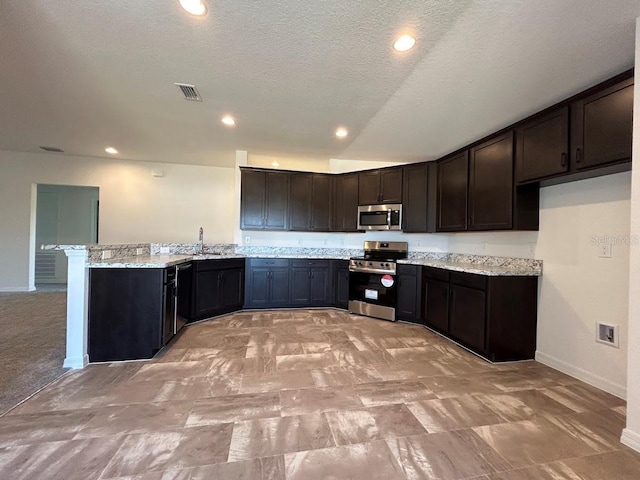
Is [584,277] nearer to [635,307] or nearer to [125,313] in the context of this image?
[635,307]

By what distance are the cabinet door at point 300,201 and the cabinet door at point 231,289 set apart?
3.82ft

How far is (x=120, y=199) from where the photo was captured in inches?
211

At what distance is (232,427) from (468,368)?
2085mm

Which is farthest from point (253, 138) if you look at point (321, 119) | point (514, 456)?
point (514, 456)

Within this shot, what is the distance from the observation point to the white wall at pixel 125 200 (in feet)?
16.6

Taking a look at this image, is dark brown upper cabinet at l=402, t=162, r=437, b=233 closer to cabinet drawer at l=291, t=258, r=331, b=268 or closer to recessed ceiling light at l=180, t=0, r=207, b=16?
cabinet drawer at l=291, t=258, r=331, b=268

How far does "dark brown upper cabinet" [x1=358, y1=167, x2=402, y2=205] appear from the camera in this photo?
4.34 meters

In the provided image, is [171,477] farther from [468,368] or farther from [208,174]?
[208,174]

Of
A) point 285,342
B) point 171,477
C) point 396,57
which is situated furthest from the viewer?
point 285,342

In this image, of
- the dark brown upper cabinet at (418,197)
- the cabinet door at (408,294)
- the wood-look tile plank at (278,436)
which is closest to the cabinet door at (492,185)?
the dark brown upper cabinet at (418,197)

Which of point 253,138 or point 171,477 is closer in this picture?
point 171,477

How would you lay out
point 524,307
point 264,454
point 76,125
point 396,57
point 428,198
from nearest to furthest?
point 264,454 < point 396,57 < point 524,307 < point 76,125 < point 428,198

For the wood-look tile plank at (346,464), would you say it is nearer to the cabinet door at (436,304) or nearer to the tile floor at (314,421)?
the tile floor at (314,421)

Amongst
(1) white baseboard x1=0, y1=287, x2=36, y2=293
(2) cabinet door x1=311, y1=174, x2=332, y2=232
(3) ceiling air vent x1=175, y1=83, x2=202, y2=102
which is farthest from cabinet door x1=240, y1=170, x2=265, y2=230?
(1) white baseboard x1=0, y1=287, x2=36, y2=293
